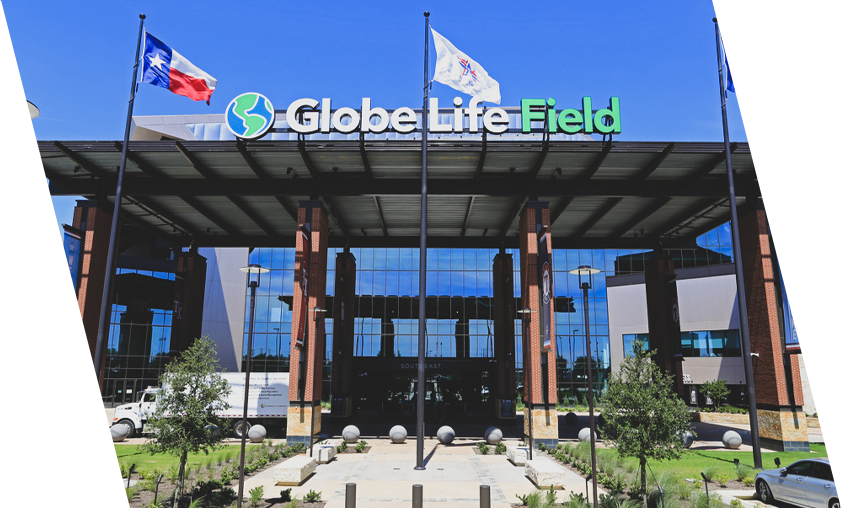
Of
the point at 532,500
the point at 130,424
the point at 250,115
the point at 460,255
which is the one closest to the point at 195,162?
the point at 250,115

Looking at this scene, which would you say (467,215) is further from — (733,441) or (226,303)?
(226,303)

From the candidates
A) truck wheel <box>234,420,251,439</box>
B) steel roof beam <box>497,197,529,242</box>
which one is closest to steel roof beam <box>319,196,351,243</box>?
steel roof beam <box>497,197,529,242</box>

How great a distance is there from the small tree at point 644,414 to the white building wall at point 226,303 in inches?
1712

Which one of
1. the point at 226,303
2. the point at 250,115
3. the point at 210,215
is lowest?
the point at 226,303

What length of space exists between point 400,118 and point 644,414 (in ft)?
62.3

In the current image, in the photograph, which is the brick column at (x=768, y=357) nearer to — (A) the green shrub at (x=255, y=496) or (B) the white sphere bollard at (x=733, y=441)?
(B) the white sphere bollard at (x=733, y=441)

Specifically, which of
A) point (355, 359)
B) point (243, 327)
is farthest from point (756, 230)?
point (243, 327)

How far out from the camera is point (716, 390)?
156ft

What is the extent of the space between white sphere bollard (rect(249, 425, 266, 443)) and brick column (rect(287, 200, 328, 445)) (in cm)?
253

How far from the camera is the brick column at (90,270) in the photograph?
97.6ft

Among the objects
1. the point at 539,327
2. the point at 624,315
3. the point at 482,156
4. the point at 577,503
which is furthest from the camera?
the point at 624,315

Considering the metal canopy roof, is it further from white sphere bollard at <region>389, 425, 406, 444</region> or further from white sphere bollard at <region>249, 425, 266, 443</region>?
white sphere bollard at <region>389, 425, 406, 444</region>

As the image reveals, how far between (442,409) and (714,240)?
33763 millimetres

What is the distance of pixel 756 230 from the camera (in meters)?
29.9
